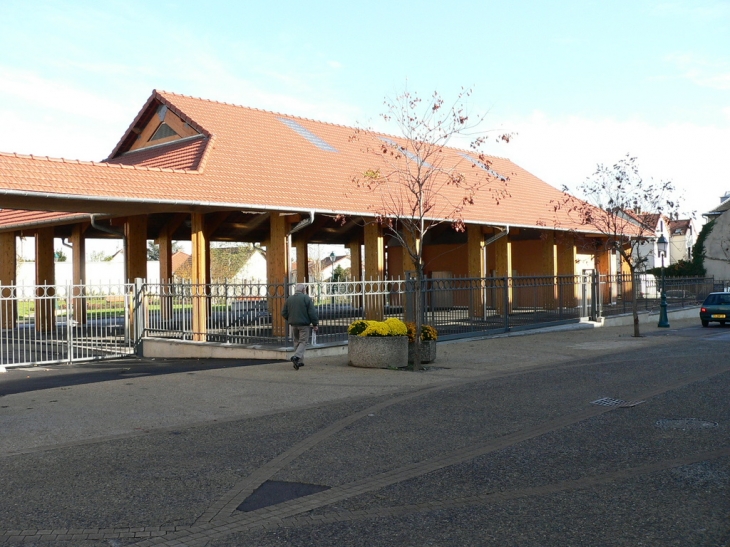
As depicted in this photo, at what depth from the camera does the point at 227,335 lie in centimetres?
1716

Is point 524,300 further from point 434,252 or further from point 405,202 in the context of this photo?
point 434,252

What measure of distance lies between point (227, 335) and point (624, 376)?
8.82 meters

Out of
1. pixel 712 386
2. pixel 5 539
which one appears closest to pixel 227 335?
pixel 712 386

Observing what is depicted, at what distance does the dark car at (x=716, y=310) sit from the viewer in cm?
2627

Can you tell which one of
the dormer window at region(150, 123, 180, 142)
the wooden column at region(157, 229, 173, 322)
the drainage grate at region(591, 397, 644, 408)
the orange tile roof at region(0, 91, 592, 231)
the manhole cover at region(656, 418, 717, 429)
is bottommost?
the manhole cover at region(656, 418, 717, 429)

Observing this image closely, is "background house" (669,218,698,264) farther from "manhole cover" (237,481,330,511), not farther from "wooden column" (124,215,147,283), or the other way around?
"manhole cover" (237,481,330,511)

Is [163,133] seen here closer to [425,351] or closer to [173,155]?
[173,155]

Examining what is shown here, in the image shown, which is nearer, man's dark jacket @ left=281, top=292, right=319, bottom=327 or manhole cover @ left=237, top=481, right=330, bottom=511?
manhole cover @ left=237, top=481, right=330, bottom=511

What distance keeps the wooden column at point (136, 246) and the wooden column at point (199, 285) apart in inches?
135

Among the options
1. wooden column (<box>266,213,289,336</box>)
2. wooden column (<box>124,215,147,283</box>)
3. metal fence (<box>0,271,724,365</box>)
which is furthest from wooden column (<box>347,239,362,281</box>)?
wooden column (<box>124,215,147,283</box>)

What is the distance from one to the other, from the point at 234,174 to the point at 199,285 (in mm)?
3770

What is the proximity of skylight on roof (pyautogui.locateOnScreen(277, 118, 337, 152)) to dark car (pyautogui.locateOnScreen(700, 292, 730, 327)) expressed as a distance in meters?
14.5

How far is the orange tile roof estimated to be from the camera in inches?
624

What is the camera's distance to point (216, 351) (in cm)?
1739
